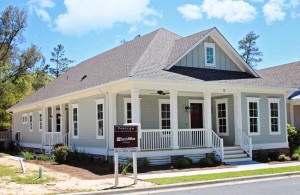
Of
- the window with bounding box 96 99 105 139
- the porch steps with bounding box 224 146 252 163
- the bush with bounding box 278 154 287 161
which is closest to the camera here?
the porch steps with bounding box 224 146 252 163

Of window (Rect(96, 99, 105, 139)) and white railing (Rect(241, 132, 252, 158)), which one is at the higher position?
window (Rect(96, 99, 105, 139))

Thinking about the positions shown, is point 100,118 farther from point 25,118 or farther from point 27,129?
point 25,118

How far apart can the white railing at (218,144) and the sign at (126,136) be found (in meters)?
6.57

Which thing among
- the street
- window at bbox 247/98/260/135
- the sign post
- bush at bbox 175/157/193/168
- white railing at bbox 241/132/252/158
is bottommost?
the street

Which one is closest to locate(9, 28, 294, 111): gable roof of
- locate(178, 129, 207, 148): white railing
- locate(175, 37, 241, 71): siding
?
locate(175, 37, 241, 71): siding

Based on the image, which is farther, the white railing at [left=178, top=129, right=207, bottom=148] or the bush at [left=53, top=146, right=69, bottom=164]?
the bush at [left=53, top=146, right=69, bottom=164]

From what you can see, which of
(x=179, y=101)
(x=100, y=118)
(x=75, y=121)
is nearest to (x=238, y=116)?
(x=179, y=101)

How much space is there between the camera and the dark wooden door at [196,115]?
873 inches

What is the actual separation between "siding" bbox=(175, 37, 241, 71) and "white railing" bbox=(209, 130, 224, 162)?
3.70m

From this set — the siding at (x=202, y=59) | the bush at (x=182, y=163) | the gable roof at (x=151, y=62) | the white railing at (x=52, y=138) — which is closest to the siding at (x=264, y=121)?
the gable roof at (x=151, y=62)

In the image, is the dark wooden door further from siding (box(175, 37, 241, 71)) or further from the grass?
the grass

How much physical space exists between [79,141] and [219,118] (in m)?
8.20

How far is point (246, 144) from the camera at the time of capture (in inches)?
787

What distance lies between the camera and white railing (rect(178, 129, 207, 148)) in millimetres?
18797
